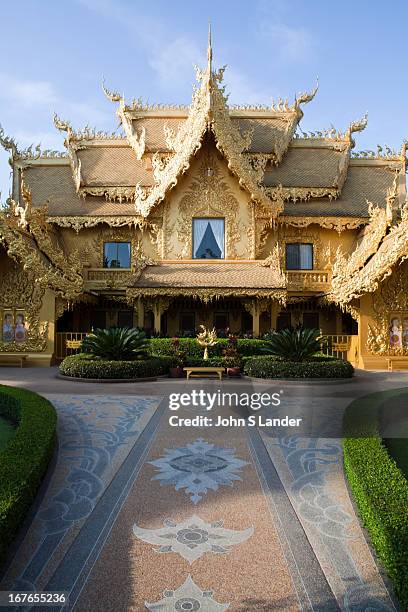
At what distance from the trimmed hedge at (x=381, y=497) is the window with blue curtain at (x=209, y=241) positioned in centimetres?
1539

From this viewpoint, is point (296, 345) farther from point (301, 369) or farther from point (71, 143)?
point (71, 143)

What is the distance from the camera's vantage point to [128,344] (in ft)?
45.0

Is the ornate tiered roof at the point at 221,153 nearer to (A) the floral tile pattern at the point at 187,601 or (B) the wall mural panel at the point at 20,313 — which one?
(B) the wall mural panel at the point at 20,313

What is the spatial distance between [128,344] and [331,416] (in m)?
7.32

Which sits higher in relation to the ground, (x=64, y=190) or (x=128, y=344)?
(x=64, y=190)

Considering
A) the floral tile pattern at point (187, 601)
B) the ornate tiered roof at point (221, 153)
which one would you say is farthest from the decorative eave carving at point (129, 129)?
the floral tile pattern at point (187, 601)

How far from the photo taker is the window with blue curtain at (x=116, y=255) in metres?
22.0

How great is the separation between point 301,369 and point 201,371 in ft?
10.0

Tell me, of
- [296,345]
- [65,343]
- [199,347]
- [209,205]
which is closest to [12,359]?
[65,343]

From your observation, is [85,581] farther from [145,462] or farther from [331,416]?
[331,416]

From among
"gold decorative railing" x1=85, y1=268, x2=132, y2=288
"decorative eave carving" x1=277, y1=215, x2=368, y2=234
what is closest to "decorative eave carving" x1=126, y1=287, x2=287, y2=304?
"gold decorative railing" x1=85, y1=268, x2=132, y2=288

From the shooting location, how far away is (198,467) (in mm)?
5355

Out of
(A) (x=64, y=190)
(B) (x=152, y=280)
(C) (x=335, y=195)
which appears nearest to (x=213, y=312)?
(B) (x=152, y=280)

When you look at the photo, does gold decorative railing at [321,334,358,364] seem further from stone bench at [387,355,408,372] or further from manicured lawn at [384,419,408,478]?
manicured lawn at [384,419,408,478]
